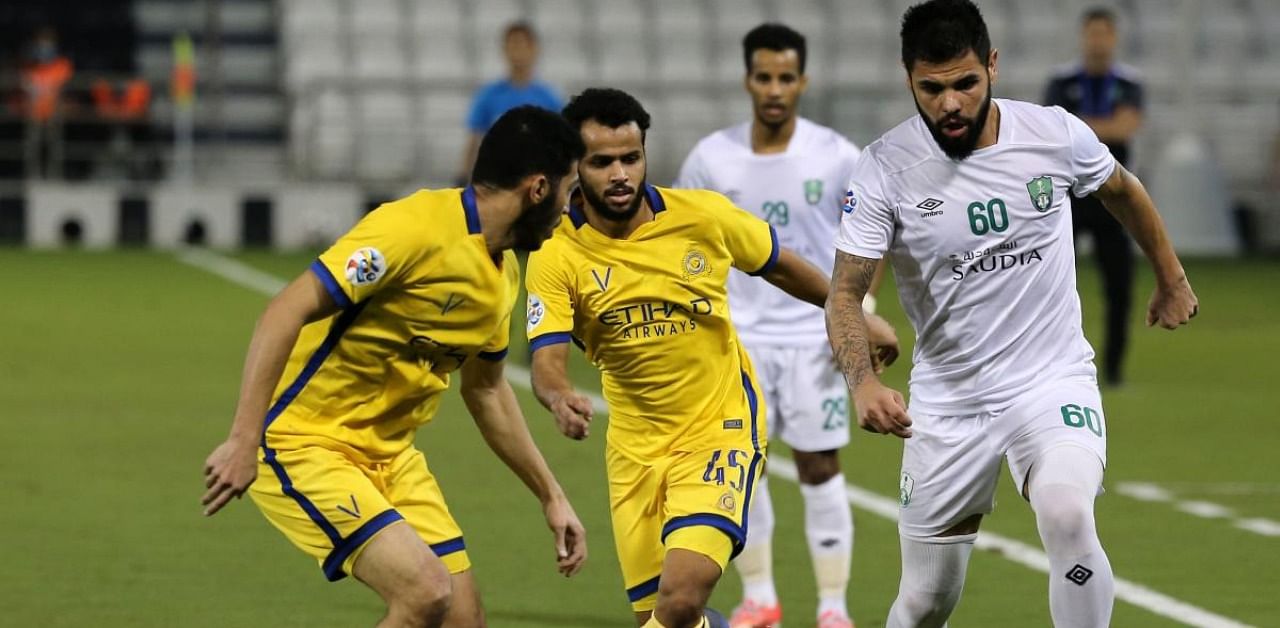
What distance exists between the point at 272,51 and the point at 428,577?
24.8m

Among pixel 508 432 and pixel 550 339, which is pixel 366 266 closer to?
pixel 508 432

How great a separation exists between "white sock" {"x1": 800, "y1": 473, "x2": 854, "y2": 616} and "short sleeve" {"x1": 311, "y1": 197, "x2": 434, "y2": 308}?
2608 millimetres

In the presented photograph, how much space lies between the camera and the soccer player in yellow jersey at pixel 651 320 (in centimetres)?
634

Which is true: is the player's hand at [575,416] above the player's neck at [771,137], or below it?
below

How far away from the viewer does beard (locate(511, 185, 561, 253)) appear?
18.6 feet

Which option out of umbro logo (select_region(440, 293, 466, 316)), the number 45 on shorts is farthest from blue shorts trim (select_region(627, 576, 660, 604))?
the number 45 on shorts

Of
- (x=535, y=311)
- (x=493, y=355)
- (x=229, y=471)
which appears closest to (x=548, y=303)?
(x=535, y=311)

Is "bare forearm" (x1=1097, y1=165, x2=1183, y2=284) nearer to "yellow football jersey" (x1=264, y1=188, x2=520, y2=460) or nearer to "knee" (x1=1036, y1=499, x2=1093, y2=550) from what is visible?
"knee" (x1=1036, y1=499, x2=1093, y2=550)

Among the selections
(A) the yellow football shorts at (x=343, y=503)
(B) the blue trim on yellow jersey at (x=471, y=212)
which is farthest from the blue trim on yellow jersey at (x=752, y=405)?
(B) the blue trim on yellow jersey at (x=471, y=212)

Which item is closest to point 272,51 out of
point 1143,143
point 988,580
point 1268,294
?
point 1143,143

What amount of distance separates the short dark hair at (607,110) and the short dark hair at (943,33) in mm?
848

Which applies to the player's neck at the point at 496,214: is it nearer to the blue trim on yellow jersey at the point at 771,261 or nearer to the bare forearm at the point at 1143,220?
the blue trim on yellow jersey at the point at 771,261

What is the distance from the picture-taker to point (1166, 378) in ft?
51.1

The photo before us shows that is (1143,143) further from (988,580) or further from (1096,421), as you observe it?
(1096,421)
